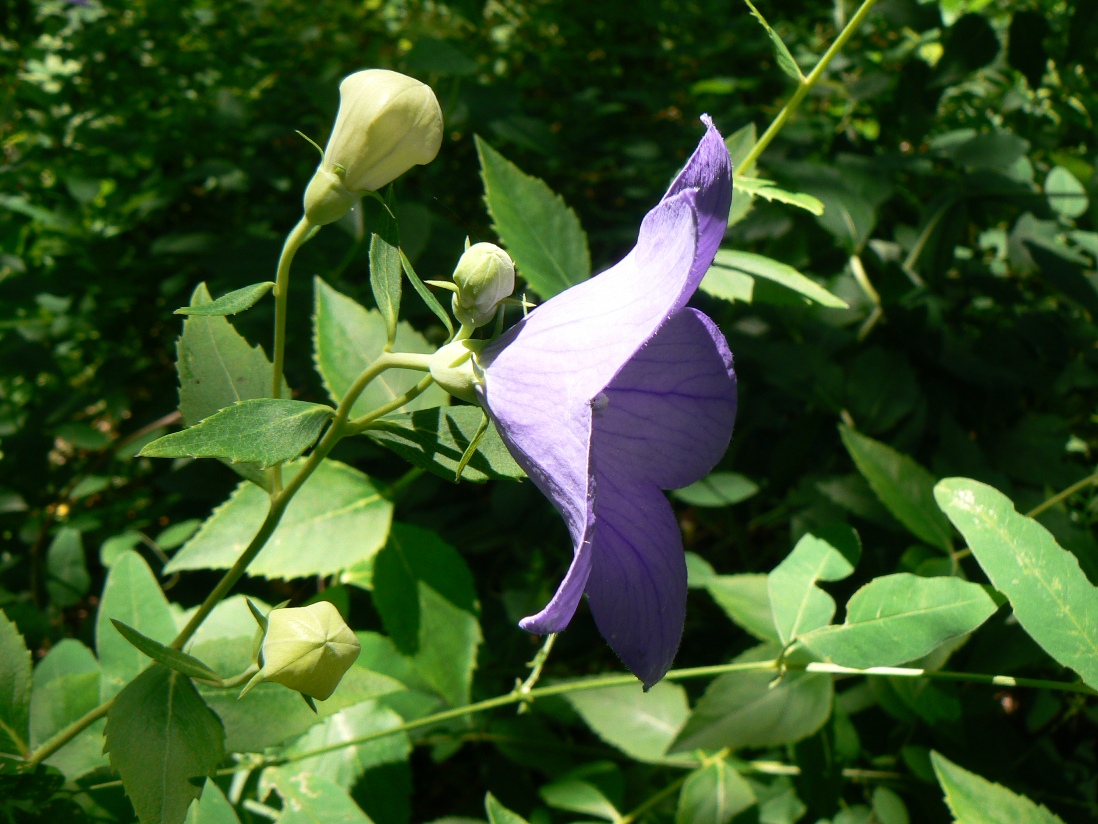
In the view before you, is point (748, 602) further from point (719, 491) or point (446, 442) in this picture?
point (446, 442)

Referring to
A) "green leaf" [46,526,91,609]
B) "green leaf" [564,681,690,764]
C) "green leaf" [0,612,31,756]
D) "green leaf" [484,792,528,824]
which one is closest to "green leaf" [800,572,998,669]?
"green leaf" [484,792,528,824]

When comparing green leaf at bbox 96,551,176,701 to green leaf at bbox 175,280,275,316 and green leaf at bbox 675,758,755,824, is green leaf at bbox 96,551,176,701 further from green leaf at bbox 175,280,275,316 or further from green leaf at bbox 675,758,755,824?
green leaf at bbox 675,758,755,824

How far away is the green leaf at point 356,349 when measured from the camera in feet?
4.02

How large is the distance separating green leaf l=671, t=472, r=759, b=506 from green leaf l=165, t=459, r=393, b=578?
68cm

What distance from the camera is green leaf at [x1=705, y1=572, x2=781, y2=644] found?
4.18 ft

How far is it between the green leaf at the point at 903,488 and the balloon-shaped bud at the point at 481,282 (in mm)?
769

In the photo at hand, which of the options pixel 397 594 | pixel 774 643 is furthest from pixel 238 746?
pixel 774 643

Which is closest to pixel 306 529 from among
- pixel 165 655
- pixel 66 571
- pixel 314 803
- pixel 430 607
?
pixel 430 607

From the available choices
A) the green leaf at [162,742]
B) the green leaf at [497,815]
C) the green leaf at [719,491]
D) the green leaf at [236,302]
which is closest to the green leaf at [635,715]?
the green leaf at [719,491]

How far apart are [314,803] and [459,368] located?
0.68 m

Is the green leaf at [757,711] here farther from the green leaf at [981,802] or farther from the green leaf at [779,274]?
the green leaf at [779,274]

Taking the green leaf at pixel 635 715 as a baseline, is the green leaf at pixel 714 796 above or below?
above

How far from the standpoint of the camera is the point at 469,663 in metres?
1.31

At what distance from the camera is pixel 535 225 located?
1.26 meters
